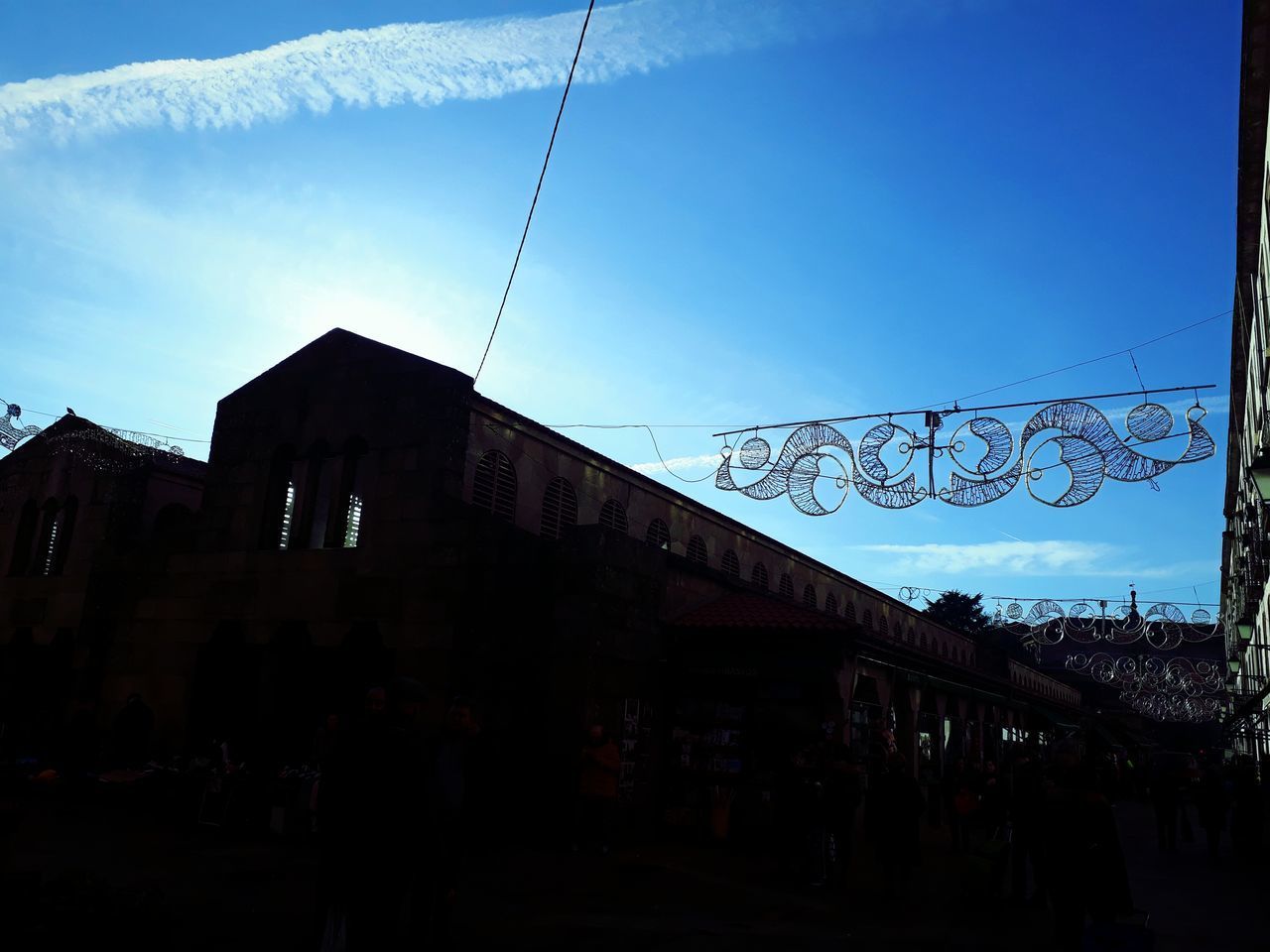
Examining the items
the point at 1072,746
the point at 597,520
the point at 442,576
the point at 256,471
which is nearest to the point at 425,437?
the point at 442,576

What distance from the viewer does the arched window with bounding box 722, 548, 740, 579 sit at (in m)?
24.8

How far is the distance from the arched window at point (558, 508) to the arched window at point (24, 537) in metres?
13.5

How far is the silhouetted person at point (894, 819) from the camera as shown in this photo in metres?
10.7

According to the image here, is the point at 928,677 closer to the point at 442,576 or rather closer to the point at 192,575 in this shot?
the point at 442,576

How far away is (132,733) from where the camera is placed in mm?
15070

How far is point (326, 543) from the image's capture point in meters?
15.8

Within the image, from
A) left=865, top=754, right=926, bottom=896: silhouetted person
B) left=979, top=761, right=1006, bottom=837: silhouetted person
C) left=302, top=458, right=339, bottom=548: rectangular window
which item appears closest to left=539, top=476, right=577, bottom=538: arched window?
left=302, top=458, right=339, bottom=548: rectangular window

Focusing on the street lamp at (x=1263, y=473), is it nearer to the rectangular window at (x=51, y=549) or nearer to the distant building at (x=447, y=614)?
the distant building at (x=447, y=614)

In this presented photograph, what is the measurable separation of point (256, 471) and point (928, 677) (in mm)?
14625

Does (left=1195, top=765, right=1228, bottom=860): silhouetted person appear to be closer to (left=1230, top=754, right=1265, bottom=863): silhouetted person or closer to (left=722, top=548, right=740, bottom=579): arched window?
(left=1230, top=754, right=1265, bottom=863): silhouetted person

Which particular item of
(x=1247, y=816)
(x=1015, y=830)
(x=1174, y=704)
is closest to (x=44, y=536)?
(x=1015, y=830)

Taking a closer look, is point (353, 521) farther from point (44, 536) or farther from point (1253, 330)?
point (1253, 330)

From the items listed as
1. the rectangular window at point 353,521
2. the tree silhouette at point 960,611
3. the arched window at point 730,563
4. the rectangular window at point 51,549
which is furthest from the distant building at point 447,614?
the tree silhouette at point 960,611

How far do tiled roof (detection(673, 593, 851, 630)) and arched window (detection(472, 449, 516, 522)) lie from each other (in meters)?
3.78
